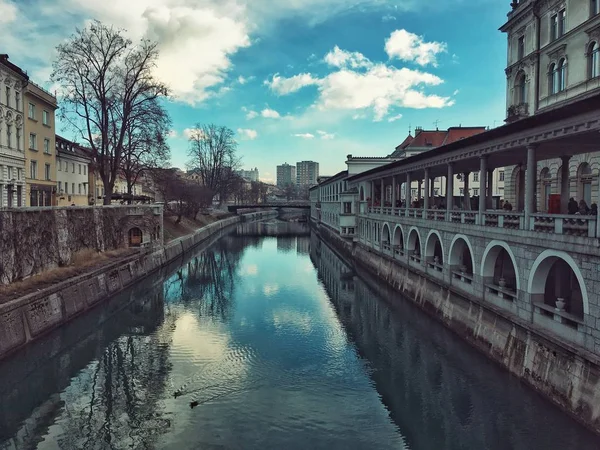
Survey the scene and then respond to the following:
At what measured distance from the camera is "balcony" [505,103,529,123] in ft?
95.1

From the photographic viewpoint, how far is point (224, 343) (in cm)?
1752

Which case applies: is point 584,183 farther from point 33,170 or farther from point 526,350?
point 33,170

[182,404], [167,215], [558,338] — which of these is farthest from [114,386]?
[167,215]

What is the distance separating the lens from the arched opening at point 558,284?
1147cm

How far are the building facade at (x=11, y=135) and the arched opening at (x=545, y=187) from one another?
35.9m

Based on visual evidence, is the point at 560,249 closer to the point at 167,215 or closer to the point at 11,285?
the point at 11,285

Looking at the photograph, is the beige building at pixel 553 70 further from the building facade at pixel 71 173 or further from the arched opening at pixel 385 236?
the building facade at pixel 71 173

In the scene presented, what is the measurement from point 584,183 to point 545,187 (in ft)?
10.5

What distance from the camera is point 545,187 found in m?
27.4

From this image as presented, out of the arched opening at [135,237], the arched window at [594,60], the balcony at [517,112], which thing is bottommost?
the arched opening at [135,237]

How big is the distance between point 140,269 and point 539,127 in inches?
1037

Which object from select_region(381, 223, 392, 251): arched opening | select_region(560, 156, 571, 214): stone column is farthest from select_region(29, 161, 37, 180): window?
select_region(560, 156, 571, 214): stone column

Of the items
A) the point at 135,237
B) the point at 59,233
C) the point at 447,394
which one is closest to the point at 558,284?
the point at 447,394

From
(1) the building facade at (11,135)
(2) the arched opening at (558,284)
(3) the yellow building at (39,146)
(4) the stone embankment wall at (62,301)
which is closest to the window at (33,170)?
(3) the yellow building at (39,146)
